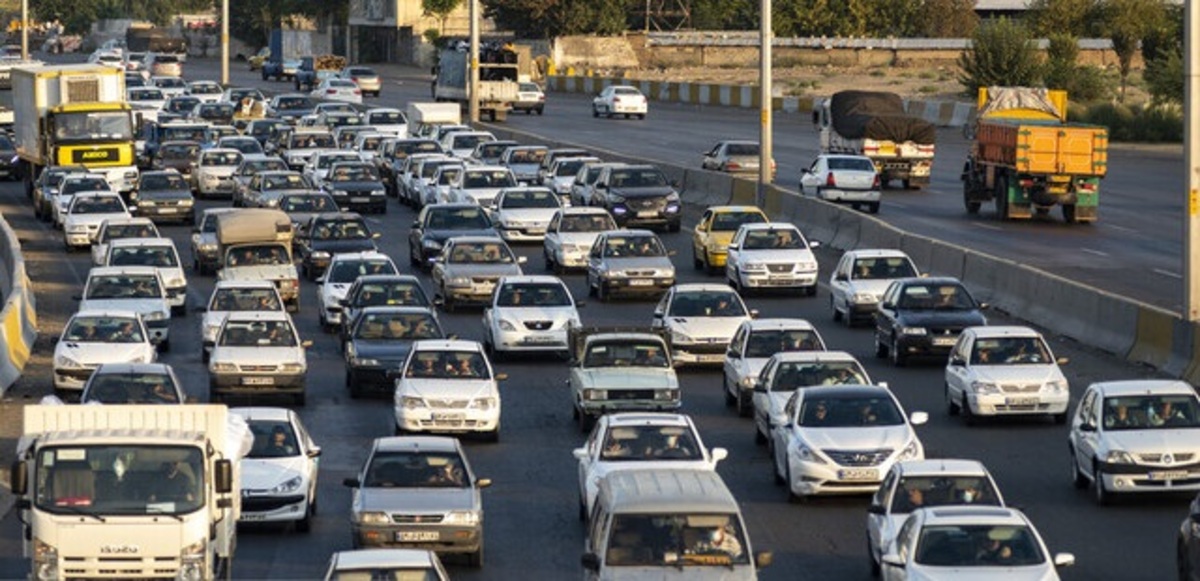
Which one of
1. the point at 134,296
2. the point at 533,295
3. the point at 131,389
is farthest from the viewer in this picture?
the point at 134,296

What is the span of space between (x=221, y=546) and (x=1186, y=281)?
19.8 metres

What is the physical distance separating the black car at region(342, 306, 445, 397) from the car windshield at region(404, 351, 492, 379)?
9.88ft

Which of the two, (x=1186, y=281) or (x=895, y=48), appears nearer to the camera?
(x=1186, y=281)

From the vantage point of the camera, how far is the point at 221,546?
2280 cm

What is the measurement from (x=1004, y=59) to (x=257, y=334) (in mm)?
69314

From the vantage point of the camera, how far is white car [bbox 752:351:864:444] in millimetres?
32562

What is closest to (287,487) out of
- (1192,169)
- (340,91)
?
(1192,169)

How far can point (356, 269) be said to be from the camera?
46438 mm

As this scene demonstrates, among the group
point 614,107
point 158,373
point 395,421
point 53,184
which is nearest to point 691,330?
point 395,421

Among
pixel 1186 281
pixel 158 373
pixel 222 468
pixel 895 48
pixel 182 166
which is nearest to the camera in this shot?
pixel 222 468

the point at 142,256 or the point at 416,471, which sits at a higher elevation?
the point at 416,471

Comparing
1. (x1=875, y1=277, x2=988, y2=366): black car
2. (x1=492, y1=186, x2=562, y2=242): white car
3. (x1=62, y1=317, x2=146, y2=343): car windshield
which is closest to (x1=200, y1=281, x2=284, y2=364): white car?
(x1=62, y1=317, x2=146, y2=343): car windshield

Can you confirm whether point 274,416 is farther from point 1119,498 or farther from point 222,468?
point 1119,498

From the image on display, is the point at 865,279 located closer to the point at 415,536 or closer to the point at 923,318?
the point at 923,318
